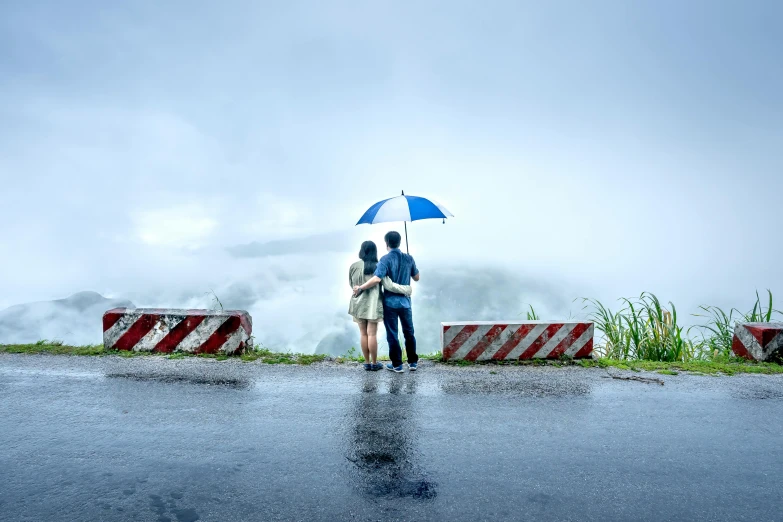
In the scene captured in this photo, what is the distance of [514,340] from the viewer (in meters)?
8.84

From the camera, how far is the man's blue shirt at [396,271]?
7938mm

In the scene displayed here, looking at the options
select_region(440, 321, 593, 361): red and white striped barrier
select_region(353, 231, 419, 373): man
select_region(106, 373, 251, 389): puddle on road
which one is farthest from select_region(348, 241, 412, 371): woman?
select_region(106, 373, 251, 389): puddle on road

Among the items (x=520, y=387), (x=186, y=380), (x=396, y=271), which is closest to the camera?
(x=520, y=387)

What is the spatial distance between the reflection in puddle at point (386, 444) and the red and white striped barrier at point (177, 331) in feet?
10.1

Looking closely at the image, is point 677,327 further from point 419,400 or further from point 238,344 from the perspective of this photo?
point 238,344

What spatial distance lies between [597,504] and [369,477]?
1569 mm

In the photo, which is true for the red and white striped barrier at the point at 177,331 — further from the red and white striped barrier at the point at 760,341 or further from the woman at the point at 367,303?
the red and white striped barrier at the point at 760,341

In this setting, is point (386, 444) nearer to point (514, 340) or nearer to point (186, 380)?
point (186, 380)

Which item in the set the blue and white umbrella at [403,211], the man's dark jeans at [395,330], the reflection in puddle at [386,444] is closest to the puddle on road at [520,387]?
the reflection in puddle at [386,444]

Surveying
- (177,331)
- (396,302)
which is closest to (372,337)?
(396,302)

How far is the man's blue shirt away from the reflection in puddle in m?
1.35

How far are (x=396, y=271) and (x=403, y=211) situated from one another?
85 cm

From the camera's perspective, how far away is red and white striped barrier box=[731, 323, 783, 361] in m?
9.64

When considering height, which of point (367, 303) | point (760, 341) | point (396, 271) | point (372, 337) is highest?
point (396, 271)
